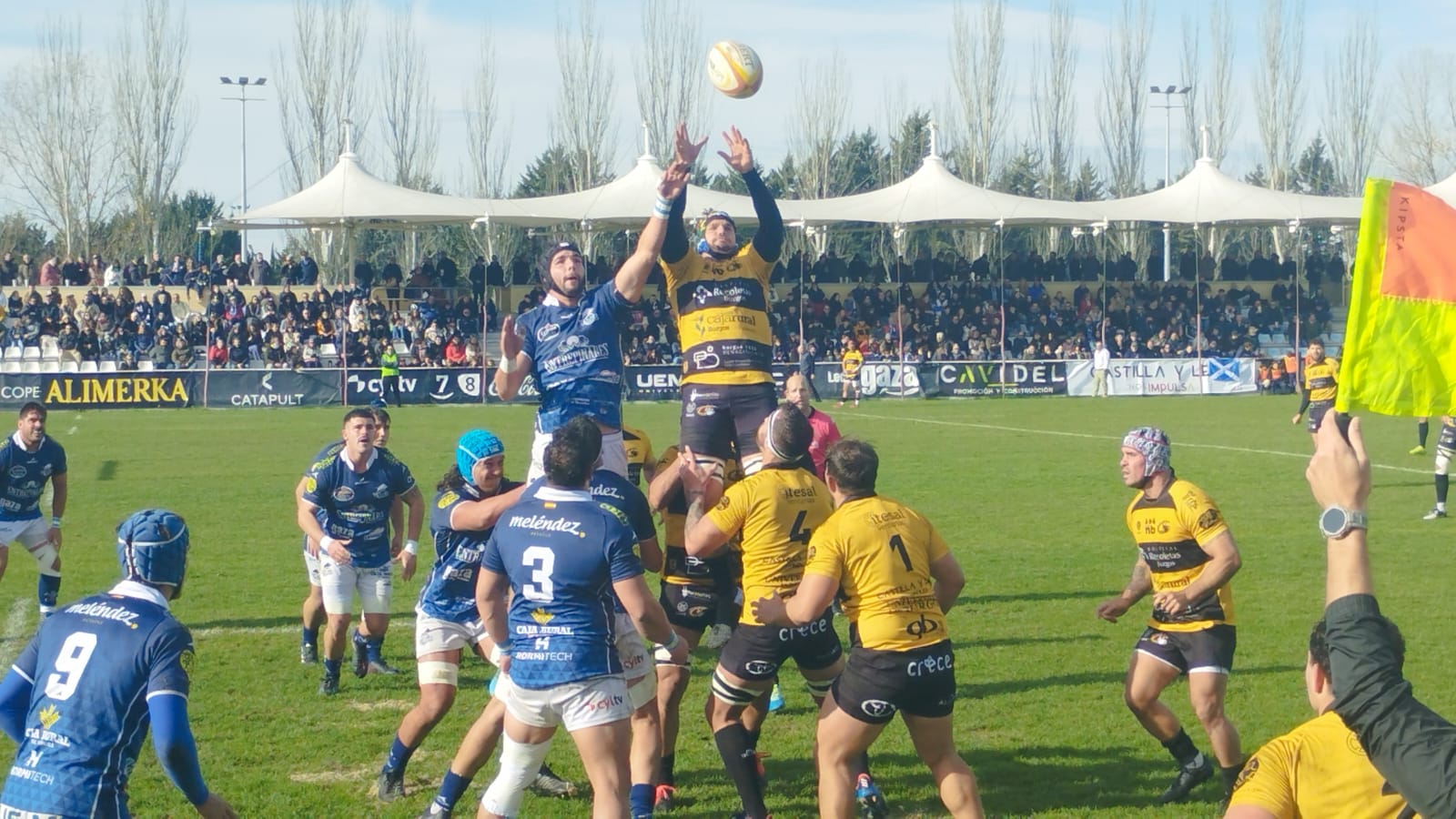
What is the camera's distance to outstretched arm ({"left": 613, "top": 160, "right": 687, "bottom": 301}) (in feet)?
28.2

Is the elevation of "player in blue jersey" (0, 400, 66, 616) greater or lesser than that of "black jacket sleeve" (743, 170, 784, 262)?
lesser

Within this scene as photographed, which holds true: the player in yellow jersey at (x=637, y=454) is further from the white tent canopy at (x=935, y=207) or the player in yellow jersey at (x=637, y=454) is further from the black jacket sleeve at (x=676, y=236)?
the white tent canopy at (x=935, y=207)

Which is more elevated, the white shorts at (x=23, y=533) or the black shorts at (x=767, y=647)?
the black shorts at (x=767, y=647)

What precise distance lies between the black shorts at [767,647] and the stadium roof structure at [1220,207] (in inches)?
1646

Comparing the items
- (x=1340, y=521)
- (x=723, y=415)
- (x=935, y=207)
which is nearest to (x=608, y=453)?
(x=723, y=415)

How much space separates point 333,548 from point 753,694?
3858 millimetres

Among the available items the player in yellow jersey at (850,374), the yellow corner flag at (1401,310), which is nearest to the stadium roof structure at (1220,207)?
the player in yellow jersey at (850,374)

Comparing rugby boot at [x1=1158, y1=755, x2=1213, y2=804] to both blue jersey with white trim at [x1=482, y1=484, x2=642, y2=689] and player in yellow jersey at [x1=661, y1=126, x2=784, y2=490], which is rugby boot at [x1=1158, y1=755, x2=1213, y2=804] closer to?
player in yellow jersey at [x1=661, y1=126, x2=784, y2=490]

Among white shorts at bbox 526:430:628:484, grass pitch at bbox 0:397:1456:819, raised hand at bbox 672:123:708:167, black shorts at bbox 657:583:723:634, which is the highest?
raised hand at bbox 672:123:708:167

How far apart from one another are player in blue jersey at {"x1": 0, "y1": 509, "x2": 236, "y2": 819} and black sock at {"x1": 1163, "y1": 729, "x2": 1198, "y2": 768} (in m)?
5.13

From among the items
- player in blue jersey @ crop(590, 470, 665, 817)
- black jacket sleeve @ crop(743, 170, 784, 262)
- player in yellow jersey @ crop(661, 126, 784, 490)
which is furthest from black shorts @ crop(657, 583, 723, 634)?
black jacket sleeve @ crop(743, 170, 784, 262)

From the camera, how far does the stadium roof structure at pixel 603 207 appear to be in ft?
149

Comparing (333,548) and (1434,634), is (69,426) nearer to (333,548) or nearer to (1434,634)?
(333,548)

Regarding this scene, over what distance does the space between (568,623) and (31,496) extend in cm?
893
